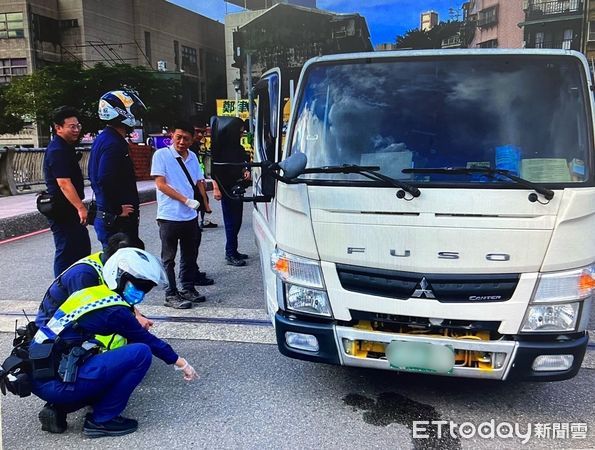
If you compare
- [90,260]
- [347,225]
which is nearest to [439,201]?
[347,225]

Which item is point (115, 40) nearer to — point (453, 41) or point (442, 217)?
point (453, 41)

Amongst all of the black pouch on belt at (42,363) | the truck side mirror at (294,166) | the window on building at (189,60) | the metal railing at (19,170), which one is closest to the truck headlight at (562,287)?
the truck side mirror at (294,166)

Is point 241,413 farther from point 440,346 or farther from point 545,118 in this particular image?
point 545,118

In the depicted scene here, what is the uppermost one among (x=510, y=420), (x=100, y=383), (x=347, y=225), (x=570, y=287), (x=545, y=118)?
(x=545, y=118)

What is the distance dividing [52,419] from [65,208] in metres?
2.05

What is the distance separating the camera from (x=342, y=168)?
3.08 m

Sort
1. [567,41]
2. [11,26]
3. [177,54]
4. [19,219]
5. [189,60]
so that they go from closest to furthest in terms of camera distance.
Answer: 1. [19,219]
2. [567,41]
3. [11,26]
4. [177,54]
5. [189,60]

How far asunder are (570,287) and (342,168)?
4.65ft

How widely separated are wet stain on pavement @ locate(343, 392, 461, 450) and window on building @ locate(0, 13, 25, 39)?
59.3 m

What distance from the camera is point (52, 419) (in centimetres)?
293

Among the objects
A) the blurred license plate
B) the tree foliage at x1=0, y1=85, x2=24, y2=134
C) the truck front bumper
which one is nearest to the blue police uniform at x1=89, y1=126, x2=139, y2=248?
the truck front bumper

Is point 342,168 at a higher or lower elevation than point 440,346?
higher

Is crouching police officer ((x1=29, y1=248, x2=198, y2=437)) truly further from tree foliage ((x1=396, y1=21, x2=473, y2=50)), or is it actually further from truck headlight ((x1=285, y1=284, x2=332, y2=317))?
tree foliage ((x1=396, y1=21, x2=473, y2=50))

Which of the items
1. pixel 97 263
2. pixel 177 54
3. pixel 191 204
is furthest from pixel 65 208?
pixel 177 54
